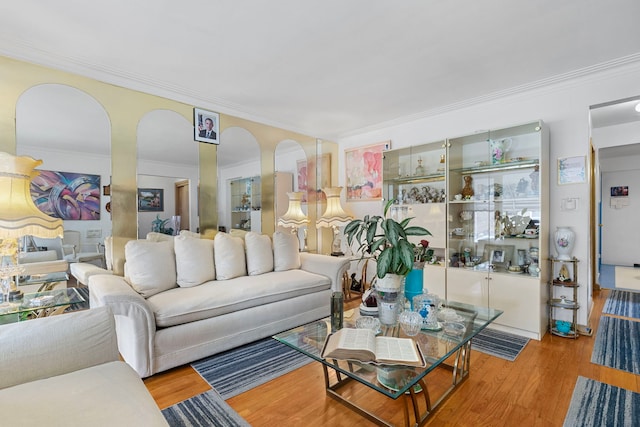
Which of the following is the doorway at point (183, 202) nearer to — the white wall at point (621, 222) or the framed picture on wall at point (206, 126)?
the framed picture on wall at point (206, 126)

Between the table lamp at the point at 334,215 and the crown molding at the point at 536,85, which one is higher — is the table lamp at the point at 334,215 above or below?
below

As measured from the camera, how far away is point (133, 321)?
6.70ft

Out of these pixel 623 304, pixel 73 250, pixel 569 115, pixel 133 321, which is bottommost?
pixel 623 304

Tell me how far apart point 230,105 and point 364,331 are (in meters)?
2.94

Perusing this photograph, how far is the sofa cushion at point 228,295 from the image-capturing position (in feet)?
7.41

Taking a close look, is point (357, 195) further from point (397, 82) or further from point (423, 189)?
point (397, 82)

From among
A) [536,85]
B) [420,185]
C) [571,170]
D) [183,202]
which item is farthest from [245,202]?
[571,170]

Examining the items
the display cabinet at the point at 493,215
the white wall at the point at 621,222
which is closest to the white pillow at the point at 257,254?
the display cabinet at the point at 493,215

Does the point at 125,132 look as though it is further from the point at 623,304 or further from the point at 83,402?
the point at 623,304

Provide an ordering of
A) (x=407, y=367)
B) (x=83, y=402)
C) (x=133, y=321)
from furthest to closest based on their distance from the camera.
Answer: (x=133, y=321) → (x=407, y=367) → (x=83, y=402)

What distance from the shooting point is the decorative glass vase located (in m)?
2.82

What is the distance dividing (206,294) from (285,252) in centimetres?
120

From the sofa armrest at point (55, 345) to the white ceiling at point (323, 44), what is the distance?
73.7 inches

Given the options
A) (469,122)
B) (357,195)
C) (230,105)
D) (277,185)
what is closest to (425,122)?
(469,122)
